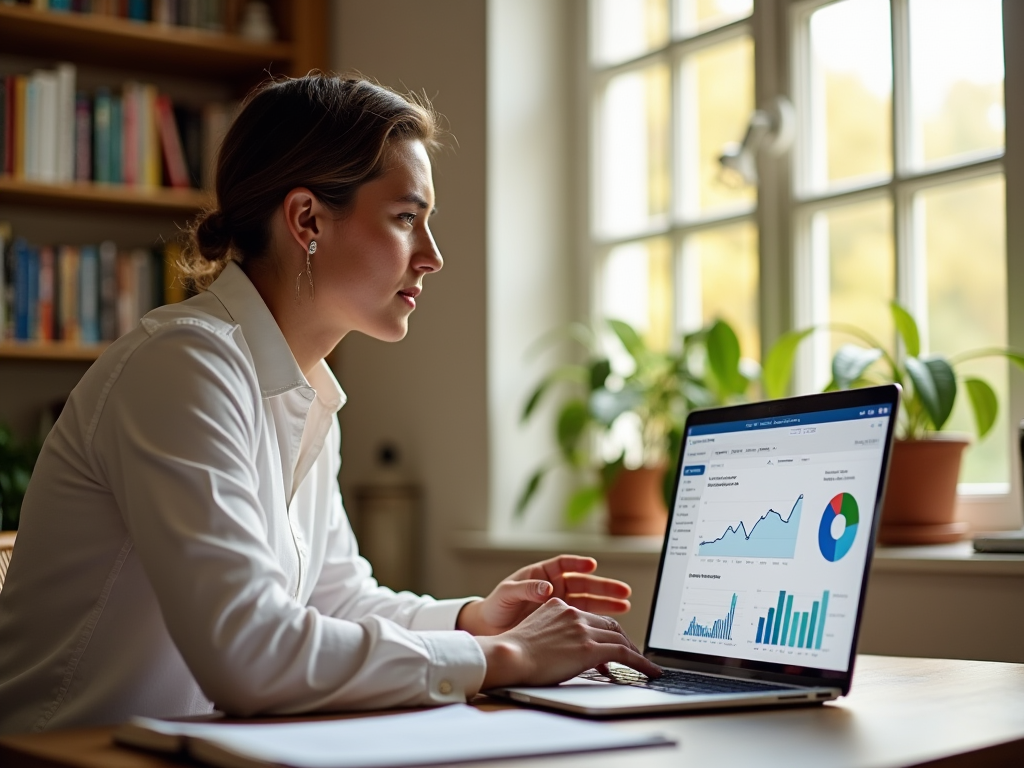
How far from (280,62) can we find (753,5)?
1.41 meters

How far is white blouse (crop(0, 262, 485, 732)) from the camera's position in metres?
1.05

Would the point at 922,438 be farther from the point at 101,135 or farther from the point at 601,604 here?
the point at 101,135

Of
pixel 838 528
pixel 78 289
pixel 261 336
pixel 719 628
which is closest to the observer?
pixel 838 528

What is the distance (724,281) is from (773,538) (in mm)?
1462

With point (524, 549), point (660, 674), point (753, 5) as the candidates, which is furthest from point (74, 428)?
point (753, 5)

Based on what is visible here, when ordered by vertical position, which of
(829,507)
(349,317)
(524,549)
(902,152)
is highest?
(902,152)

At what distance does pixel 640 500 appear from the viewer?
2.52 metres

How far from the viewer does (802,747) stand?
917 millimetres

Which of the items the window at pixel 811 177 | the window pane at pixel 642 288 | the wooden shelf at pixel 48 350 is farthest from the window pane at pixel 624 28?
the wooden shelf at pixel 48 350

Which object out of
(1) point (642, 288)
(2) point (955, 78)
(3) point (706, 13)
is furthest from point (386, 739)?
(3) point (706, 13)

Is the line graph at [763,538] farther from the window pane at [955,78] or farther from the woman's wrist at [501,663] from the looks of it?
the window pane at [955,78]

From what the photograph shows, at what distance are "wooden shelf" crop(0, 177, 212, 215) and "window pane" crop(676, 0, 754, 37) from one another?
49.5 inches

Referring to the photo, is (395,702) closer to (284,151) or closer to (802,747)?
(802,747)

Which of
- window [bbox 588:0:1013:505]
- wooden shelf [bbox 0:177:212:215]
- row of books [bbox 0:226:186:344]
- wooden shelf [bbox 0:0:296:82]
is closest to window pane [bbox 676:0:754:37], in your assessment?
window [bbox 588:0:1013:505]
